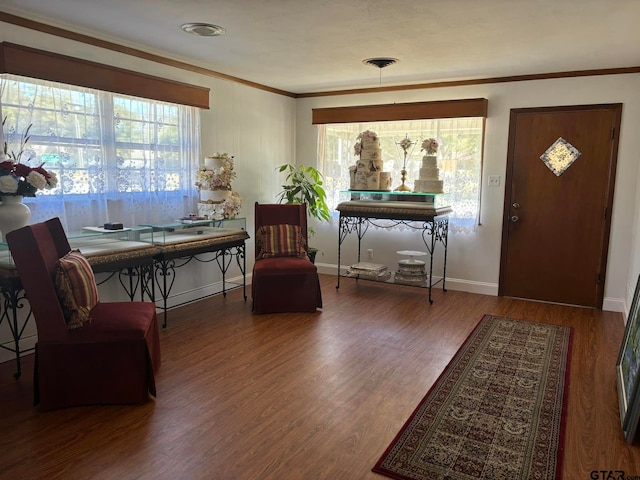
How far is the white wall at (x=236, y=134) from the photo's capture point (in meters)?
3.97

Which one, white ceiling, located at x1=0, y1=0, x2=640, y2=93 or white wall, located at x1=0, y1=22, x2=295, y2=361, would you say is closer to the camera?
white ceiling, located at x1=0, y1=0, x2=640, y2=93

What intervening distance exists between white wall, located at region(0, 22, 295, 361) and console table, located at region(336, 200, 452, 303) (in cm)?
110

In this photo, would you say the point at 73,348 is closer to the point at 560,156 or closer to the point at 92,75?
the point at 92,75

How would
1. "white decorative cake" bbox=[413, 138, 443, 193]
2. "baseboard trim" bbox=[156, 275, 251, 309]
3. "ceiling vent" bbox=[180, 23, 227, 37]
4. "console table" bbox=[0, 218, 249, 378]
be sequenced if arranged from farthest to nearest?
"white decorative cake" bbox=[413, 138, 443, 193], "baseboard trim" bbox=[156, 275, 251, 309], "ceiling vent" bbox=[180, 23, 227, 37], "console table" bbox=[0, 218, 249, 378]

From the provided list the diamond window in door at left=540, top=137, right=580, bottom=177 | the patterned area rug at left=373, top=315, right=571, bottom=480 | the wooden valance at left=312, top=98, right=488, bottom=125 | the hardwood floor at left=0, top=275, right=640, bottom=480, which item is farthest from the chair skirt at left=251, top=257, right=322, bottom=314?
the diamond window in door at left=540, top=137, right=580, bottom=177

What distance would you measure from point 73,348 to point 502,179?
4325 millimetres

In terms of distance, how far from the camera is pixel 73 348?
2652 millimetres

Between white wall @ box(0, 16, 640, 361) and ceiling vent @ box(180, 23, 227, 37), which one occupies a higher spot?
ceiling vent @ box(180, 23, 227, 37)

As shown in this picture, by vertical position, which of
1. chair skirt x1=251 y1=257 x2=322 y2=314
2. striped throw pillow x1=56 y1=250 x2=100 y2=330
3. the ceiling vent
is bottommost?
chair skirt x1=251 y1=257 x2=322 y2=314

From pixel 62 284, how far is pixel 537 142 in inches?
178

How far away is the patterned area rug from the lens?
2.21 m

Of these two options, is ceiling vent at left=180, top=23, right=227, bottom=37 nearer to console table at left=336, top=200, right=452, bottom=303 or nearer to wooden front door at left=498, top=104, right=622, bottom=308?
console table at left=336, top=200, right=452, bottom=303

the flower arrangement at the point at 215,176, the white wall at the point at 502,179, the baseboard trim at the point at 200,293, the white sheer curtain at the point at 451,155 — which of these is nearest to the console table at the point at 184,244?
the baseboard trim at the point at 200,293

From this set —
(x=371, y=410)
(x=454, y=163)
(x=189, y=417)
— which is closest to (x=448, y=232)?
(x=454, y=163)
